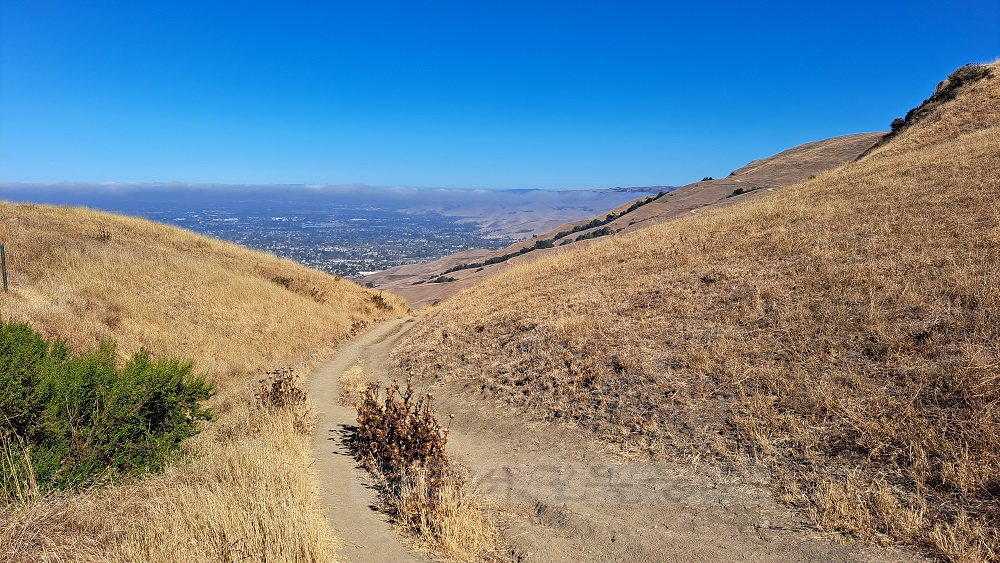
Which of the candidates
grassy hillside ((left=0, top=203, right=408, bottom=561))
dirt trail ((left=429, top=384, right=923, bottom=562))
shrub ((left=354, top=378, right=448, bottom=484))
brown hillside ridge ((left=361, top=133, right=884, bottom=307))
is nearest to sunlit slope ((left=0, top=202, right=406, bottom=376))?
grassy hillside ((left=0, top=203, right=408, bottom=561))

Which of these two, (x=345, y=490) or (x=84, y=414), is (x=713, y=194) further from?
(x=84, y=414)

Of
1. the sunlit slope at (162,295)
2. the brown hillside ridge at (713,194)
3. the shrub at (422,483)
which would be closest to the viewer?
the shrub at (422,483)

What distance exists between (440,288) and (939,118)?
91.6 feet

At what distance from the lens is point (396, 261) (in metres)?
103

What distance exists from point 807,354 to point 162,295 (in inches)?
679

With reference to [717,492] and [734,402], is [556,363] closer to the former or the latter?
[734,402]

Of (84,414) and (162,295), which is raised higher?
(84,414)

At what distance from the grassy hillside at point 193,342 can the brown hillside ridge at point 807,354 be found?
344 cm

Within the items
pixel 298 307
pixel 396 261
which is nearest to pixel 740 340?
pixel 298 307

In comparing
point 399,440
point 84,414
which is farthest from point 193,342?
point 399,440

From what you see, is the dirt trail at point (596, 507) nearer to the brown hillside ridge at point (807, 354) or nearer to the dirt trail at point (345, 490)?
the dirt trail at point (345, 490)

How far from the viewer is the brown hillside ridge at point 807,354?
5.24 metres

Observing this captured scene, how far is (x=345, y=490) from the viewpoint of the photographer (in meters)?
6.14

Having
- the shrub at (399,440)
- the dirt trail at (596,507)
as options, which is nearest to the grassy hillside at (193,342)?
the dirt trail at (596,507)
